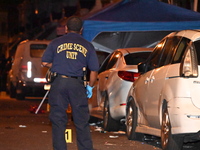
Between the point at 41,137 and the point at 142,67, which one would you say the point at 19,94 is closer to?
the point at 41,137

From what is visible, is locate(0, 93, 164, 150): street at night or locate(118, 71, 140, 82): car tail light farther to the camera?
locate(118, 71, 140, 82): car tail light

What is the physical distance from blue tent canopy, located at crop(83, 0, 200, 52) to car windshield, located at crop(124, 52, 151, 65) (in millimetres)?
1855

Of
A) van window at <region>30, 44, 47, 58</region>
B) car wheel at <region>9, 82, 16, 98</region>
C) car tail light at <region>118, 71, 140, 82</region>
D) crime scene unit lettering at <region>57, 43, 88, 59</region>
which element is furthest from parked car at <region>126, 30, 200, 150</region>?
car wheel at <region>9, 82, 16, 98</region>

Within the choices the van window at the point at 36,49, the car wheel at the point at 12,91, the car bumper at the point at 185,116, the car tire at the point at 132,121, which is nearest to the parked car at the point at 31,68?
the van window at the point at 36,49

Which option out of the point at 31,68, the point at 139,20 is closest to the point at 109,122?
the point at 139,20

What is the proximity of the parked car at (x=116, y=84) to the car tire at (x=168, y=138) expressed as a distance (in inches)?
103

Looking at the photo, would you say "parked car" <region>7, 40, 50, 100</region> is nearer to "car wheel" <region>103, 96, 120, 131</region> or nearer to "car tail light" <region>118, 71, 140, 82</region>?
"car wheel" <region>103, 96, 120, 131</region>

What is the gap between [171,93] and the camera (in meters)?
8.46

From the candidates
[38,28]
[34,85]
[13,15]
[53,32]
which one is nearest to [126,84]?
[34,85]

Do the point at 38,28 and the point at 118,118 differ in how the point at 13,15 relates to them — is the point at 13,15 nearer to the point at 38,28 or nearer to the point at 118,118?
the point at 38,28

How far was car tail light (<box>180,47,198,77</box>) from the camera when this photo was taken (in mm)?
8133

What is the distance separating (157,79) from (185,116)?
4.36 feet

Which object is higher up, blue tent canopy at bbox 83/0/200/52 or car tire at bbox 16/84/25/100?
blue tent canopy at bbox 83/0/200/52

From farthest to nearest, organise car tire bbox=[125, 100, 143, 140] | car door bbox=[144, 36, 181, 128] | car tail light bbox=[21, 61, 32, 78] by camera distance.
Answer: car tail light bbox=[21, 61, 32, 78] < car tire bbox=[125, 100, 143, 140] < car door bbox=[144, 36, 181, 128]
